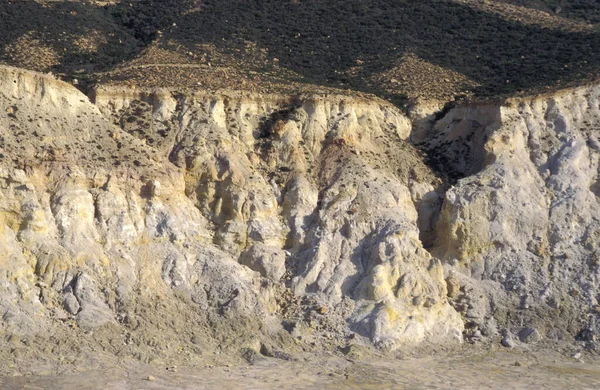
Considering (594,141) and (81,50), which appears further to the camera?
(81,50)

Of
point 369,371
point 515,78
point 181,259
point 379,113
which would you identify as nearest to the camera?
point 369,371

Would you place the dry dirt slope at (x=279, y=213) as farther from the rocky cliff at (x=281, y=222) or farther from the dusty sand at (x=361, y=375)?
the dusty sand at (x=361, y=375)

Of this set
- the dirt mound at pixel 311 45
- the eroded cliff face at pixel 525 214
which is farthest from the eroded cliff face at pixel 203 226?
the dirt mound at pixel 311 45

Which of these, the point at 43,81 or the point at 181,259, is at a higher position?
the point at 43,81

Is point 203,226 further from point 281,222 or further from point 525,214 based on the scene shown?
point 525,214

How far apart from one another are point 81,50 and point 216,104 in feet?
45.5

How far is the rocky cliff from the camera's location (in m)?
30.2

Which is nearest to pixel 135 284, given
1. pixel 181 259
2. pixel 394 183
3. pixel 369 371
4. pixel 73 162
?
pixel 181 259

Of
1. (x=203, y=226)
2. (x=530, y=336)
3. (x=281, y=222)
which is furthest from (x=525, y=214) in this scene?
(x=203, y=226)

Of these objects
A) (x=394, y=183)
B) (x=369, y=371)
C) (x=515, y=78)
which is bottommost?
(x=369, y=371)

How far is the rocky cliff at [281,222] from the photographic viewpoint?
3016cm

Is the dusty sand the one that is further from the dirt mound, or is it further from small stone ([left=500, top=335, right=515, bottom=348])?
the dirt mound

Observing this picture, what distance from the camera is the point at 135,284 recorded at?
30.9m

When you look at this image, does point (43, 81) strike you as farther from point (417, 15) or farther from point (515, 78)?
point (417, 15)
